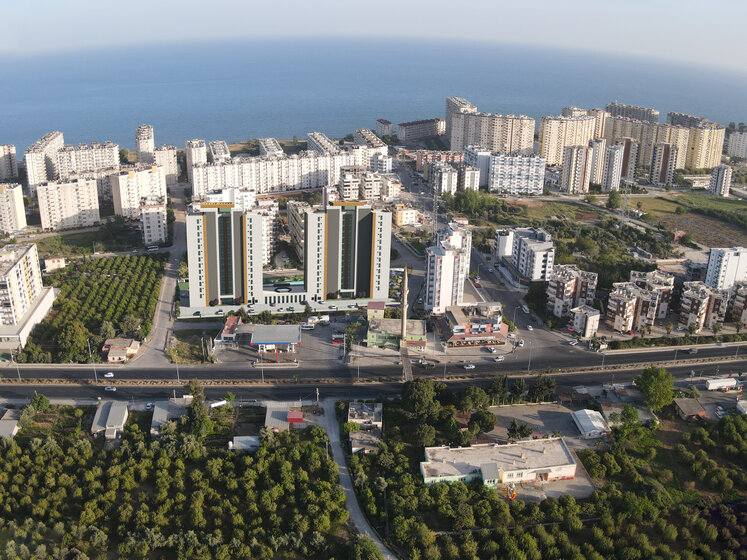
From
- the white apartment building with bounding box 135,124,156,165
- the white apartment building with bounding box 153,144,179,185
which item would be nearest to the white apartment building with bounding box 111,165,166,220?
the white apartment building with bounding box 153,144,179,185

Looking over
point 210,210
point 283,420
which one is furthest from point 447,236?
point 283,420

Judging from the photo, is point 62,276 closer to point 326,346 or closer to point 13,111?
point 326,346

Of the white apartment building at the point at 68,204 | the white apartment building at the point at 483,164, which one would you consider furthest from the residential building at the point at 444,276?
the white apartment building at the point at 68,204

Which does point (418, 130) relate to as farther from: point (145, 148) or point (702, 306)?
point (702, 306)

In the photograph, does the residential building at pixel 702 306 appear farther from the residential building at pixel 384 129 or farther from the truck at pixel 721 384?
the residential building at pixel 384 129

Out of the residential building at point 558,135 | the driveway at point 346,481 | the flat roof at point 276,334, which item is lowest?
the driveway at point 346,481
